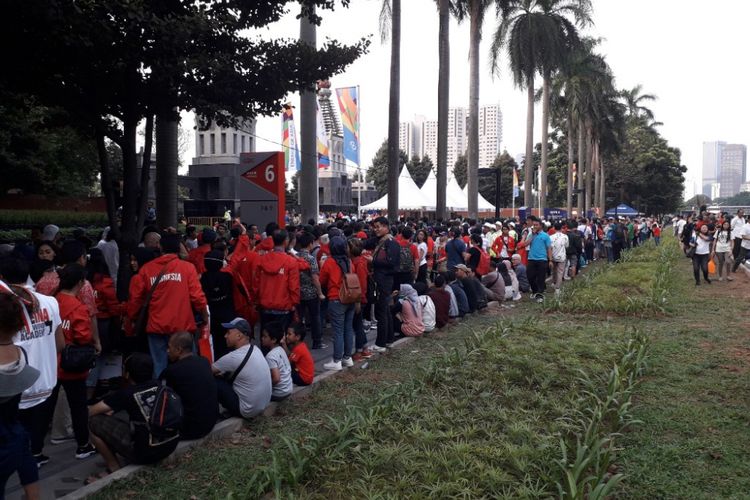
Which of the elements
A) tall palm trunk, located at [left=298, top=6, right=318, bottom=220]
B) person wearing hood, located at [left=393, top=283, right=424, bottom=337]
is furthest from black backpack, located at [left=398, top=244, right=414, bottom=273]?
tall palm trunk, located at [left=298, top=6, right=318, bottom=220]

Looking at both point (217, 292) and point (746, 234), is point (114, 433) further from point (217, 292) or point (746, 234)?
point (746, 234)

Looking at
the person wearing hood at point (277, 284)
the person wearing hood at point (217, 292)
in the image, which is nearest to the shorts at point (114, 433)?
the person wearing hood at point (217, 292)

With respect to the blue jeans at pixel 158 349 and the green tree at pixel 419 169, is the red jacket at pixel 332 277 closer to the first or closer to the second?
the blue jeans at pixel 158 349

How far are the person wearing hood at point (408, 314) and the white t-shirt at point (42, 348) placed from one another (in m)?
6.32

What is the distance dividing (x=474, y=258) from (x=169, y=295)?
8.32 m

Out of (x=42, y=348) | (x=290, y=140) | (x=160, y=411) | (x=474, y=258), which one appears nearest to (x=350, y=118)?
(x=290, y=140)

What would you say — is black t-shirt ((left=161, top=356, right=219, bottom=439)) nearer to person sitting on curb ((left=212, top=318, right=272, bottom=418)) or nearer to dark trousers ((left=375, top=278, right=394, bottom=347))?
person sitting on curb ((left=212, top=318, right=272, bottom=418))

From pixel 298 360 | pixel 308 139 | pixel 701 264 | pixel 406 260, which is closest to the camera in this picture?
pixel 298 360

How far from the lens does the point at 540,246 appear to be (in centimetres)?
1380

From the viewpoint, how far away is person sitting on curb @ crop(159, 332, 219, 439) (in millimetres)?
5258

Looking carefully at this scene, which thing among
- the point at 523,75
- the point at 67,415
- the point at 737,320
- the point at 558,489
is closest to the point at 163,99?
the point at 67,415

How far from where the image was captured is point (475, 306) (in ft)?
41.0

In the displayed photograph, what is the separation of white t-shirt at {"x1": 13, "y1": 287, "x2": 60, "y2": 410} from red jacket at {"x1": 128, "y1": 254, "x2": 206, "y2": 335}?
1592mm

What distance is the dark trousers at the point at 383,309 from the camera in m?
9.17
